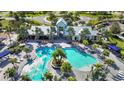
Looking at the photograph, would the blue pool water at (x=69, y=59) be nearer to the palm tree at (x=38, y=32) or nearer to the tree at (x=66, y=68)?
the tree at (x=66, y=68)

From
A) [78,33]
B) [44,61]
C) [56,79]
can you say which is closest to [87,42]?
[78,33]

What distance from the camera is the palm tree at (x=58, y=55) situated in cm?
2950

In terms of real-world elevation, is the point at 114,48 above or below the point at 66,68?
above

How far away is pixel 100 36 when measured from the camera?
36656 millimetres

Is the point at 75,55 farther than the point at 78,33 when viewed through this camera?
No

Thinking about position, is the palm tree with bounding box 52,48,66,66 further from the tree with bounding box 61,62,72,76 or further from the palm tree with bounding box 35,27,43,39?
the palm tree with bounding box 35,27,43,39

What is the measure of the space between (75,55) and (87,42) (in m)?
3.48

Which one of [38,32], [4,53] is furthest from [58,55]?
[38,32]

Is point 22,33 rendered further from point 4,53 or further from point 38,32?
point 4,53

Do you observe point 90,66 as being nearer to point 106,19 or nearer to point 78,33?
point 78,33

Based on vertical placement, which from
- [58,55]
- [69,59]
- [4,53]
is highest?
[58,55]

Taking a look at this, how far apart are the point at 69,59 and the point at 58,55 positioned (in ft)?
8.88

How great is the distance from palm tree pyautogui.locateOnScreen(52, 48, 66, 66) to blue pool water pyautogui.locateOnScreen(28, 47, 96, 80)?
5.07 ft

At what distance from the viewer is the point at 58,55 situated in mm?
29719
